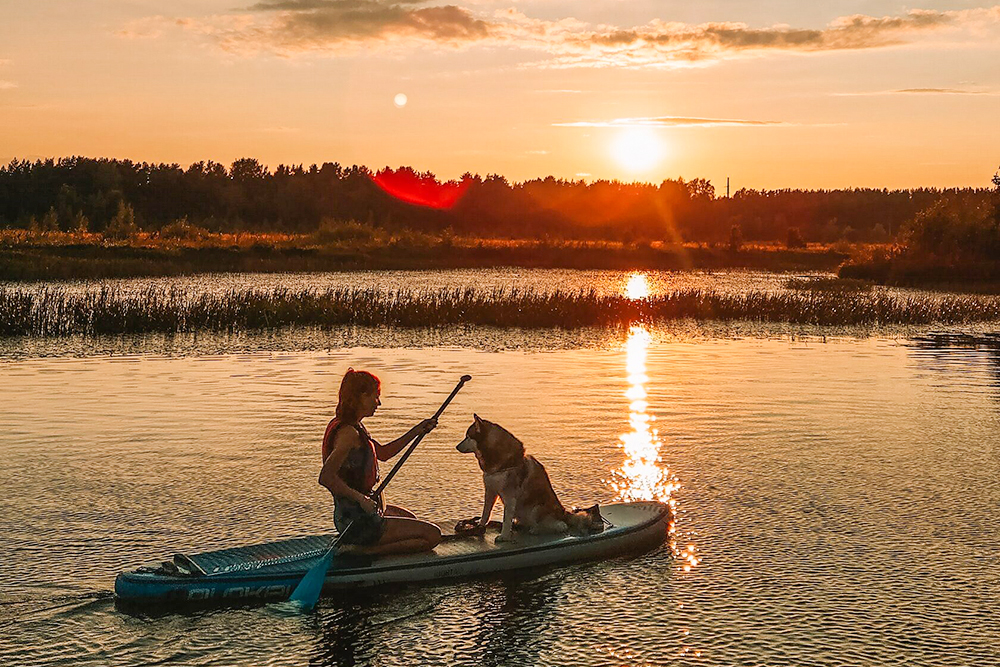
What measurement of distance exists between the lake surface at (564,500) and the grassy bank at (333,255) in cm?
3523

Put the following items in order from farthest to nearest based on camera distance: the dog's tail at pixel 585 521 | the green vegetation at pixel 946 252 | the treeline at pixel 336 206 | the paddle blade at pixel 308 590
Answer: the treeline at pixel 336 206
the green vegetation at pixel 946 252
the dog's tail at pixel 585 521
the paddle blade at pixel 308 590

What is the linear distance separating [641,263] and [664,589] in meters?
83.5

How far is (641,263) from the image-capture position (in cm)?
9281

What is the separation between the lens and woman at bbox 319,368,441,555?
9.31 metres

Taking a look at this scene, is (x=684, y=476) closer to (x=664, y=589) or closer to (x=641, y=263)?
(x=664, y=589)

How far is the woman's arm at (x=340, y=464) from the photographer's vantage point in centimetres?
947

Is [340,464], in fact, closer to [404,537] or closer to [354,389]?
[354,389]

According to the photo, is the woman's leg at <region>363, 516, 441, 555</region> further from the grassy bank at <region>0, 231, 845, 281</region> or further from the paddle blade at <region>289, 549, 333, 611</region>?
the grassy bank at <region>0, 231, 845, 281</region>

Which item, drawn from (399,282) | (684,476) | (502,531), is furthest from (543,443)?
(399,282)

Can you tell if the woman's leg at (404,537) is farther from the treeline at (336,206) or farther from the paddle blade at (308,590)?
the treeline at (336,206)

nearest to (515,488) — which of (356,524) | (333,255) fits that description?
(356,524)

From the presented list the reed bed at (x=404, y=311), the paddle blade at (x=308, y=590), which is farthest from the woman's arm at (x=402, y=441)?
the reed bed at (x=404, y=311)

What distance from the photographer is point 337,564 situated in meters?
9.88

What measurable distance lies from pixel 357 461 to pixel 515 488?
1.65 m
